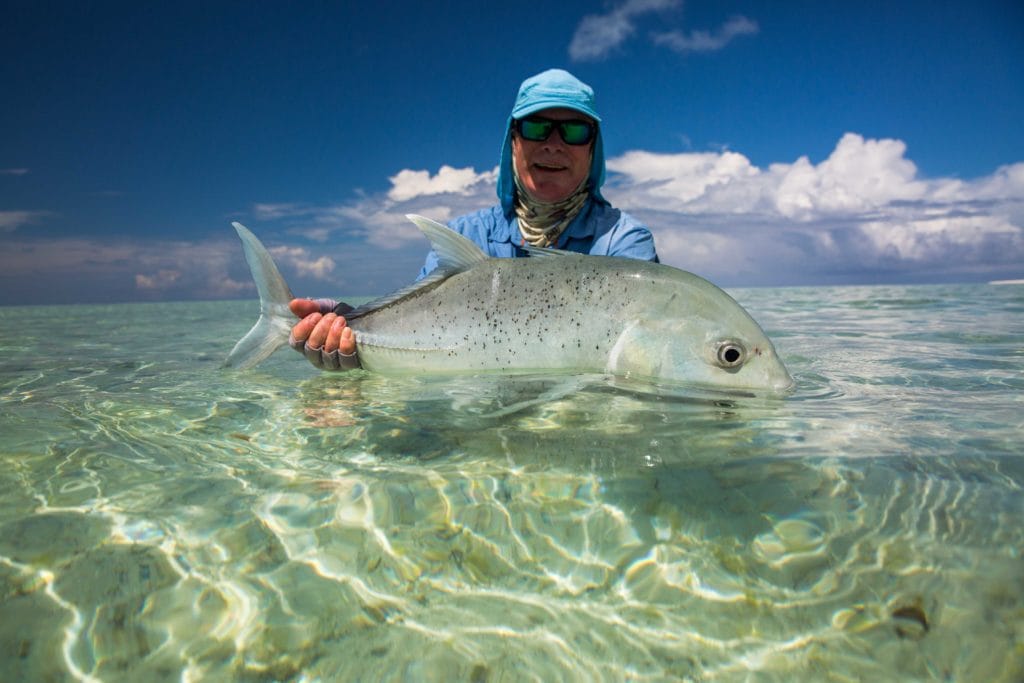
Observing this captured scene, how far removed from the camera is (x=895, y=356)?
192 inches

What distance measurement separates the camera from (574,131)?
4160 mm

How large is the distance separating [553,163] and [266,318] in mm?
2294

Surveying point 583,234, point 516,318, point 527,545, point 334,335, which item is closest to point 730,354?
point 516,318

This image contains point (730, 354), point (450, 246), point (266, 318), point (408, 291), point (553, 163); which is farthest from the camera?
point (553, 163)

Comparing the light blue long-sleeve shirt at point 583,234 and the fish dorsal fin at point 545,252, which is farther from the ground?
the light blue long-sleeve shirt at point 583,234

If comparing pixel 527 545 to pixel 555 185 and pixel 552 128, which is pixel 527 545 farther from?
pixel 552 128

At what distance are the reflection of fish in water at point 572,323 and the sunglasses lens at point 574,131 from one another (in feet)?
5.24

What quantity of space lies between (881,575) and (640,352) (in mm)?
1416

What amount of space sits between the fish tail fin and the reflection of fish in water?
86 centimetres

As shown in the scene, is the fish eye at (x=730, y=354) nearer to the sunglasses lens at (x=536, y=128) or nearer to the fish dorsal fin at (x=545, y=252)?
the fish dorsal fin at (x=545, y=252)

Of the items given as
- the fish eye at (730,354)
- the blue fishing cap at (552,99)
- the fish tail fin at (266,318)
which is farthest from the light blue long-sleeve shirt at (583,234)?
the fish eye at (730,354)

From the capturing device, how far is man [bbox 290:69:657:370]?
163 inches

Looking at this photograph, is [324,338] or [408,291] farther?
[324,338]

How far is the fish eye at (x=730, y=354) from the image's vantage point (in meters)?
2.65
